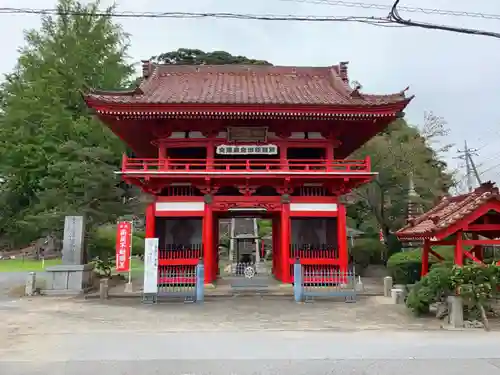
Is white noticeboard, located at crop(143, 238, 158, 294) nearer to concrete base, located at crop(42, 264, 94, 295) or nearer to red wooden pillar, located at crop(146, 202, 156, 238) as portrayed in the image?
red wooden pillar, located at crop(146, 202, 156, 238)

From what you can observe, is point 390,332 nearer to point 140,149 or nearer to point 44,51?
point 140,149

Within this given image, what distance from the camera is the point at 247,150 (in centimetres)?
1761

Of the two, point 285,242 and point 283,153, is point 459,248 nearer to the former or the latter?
point 285,242

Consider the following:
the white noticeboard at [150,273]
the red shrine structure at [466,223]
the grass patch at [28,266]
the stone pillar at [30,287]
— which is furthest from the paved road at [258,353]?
the grass patch at [28,266]

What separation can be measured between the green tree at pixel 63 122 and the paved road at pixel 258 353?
1226 centimetres

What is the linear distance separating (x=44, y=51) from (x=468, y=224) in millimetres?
27956

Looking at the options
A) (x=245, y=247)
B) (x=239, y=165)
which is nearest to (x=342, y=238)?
(x=239, y=165)

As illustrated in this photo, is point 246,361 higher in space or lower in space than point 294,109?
lower

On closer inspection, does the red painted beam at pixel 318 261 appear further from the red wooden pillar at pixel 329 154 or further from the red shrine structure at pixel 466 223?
the red shrine structure at pixel 466 223

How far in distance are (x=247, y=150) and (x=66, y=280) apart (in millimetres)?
9432

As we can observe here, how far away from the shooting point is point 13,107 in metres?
29.1

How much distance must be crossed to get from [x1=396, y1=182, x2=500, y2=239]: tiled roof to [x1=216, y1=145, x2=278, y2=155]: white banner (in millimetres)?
6848

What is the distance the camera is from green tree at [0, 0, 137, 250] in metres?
20.3

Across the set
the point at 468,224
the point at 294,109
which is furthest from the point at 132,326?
the point at 294,109
